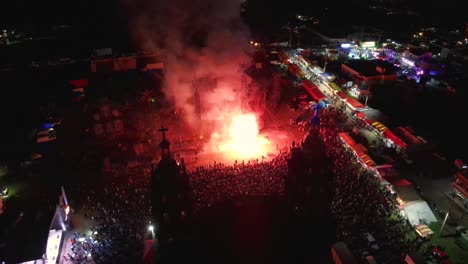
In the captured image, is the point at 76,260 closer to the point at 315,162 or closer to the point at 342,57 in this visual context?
the point at 315,162

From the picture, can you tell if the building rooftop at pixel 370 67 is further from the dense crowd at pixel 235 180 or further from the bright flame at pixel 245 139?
the dense crowd at pixel 235 180

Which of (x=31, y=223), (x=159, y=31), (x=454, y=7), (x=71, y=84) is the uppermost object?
(x=454, y=7)

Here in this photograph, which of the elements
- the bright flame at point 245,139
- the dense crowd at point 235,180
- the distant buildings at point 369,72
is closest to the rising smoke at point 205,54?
the bright flame at point 245,139

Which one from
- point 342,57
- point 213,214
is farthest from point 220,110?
point 342,57

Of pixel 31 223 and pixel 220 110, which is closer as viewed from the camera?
pixel 31 223

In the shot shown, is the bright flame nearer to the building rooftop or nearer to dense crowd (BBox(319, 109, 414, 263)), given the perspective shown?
dense crowd (BBox(319, 109, 414, 263))

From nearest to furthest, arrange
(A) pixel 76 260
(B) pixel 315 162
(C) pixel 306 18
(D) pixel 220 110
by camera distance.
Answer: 1. (B) pixel 315 162
2. (A) pixel 76 260
3. (D) pixel 220 110
4. (C) pixel 306 18

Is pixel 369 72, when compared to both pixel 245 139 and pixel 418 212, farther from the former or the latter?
pixel 418 212
